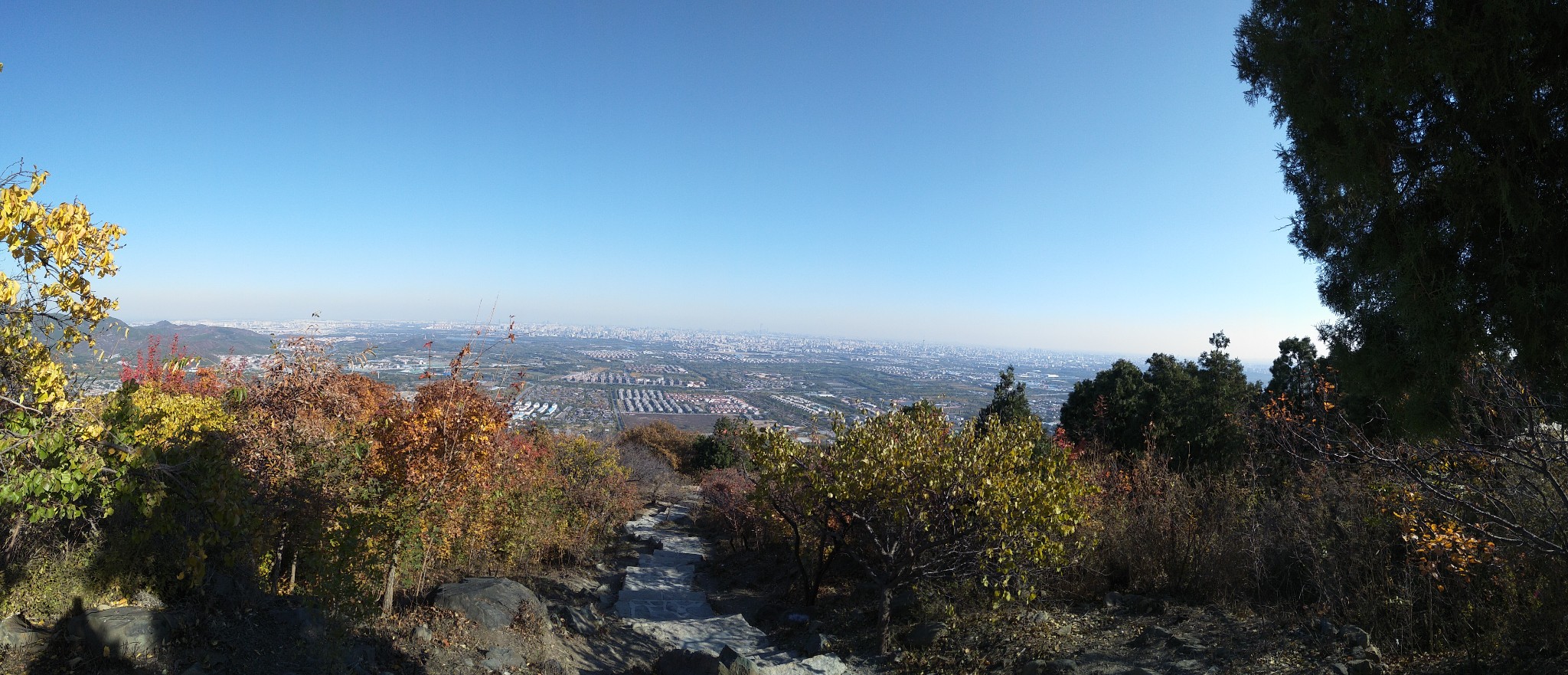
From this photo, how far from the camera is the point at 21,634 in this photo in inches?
205

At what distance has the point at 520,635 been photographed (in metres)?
8.05

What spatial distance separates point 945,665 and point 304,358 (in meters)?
9.94

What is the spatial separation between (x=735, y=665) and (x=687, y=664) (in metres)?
0.67

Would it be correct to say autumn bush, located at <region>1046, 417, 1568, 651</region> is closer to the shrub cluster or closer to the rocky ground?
the rocky ground

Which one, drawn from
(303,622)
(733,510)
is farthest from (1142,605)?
(733,510)

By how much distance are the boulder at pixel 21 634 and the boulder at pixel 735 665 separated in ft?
19.9

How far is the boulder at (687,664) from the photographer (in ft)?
24.0

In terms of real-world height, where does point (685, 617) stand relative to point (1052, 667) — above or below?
below

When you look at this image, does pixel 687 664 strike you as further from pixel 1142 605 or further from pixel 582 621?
pixel 1142 605

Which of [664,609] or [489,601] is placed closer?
[489,601]

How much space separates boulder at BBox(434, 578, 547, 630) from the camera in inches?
321

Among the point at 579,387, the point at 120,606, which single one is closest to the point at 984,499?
the point at 120,606

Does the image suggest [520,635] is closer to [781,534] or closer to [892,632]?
[892,632]

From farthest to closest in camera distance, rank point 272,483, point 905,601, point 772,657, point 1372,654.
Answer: point 905,601 → point 772,657 → point 272,483 → point 1372,654
